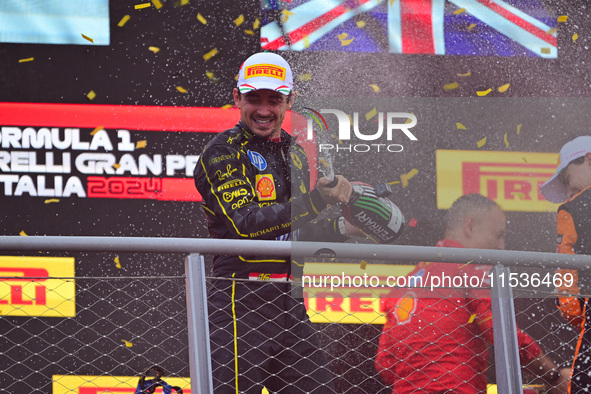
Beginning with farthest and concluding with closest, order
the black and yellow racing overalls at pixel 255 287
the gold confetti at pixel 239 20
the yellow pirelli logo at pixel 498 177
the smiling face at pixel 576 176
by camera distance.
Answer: the gold confetti at pixel 239 20 → the yellow pirelli logo at pixel 498 177 → the smiling face at pixel 576 176 → the black and yellow racing overalls at pixel 255 287

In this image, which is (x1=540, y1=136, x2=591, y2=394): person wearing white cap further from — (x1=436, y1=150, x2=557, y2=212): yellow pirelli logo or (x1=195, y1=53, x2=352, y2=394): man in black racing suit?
(x1=195, y1=53, x2=352, y2=394): man in black racing suit

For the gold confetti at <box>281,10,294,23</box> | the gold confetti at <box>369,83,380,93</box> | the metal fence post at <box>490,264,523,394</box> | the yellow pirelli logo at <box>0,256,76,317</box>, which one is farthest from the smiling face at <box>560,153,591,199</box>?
the yellow pirelli logo at <box>0,256,76,317</box>

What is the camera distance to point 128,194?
2922 millimetres

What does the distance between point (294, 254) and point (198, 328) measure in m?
0.34

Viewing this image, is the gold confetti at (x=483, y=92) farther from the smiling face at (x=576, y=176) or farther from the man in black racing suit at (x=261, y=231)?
the man in black racing suit at (x=261, y=231)

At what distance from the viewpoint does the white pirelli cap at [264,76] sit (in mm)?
2154

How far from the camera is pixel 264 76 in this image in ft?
7.10

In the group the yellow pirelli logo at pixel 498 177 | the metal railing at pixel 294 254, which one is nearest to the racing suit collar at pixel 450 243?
the metal railing at pixel 294 254

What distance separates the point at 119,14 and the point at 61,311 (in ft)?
4.25

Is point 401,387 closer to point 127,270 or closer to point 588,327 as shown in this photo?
point 588,327

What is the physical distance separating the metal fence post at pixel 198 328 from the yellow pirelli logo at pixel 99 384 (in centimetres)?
107

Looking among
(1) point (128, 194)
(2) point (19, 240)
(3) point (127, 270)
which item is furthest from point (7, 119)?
(2) point (19, 240)

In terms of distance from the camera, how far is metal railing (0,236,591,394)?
190 cm

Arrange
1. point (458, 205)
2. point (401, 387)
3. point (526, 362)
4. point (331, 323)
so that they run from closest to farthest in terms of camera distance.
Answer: point (401, 387) → point (526, 362) → point (458, 205) → point (331, 323)
